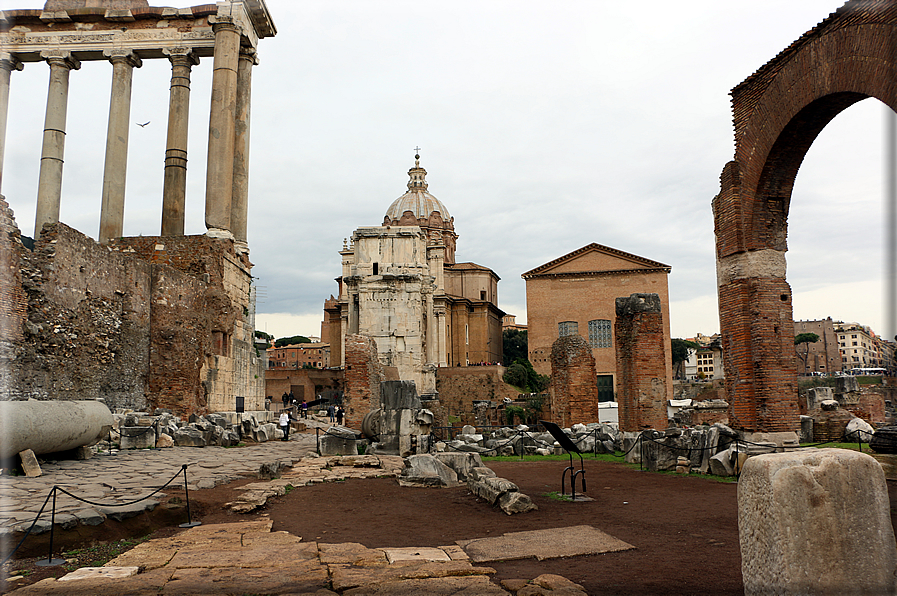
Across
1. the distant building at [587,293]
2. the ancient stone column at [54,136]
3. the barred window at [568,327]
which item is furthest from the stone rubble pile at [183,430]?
the barred window at [568,327]

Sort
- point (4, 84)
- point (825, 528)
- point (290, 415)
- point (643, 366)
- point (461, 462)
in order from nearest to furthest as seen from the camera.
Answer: point (825, 528) < point (461, 462) < point (643, 366) < point (4, 84) < point (290, 415)

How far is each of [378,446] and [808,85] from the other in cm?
A: 1001

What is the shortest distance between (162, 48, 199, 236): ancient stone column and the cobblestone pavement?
9.44 m

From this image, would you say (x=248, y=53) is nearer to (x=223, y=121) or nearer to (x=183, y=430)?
(x=223, y=121)

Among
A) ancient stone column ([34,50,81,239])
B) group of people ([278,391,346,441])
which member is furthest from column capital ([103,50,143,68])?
group of people ([278,391,346,441])

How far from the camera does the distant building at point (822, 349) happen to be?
22.5 meters

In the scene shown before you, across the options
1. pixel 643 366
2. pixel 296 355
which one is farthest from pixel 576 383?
pixel 296 355

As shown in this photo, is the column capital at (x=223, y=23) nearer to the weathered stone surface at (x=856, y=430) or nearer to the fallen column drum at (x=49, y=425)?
the fallen column drum at (x=49, y=425)

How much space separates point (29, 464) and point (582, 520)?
739 cm

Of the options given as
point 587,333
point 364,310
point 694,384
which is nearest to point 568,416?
point 364,310

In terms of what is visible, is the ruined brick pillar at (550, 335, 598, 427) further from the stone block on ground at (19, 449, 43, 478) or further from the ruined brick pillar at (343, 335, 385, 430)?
the stone block on ground at (19, 449, 43, 478)

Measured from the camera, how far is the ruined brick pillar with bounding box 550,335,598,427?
18.5 m

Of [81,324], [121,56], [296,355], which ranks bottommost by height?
[81,324]

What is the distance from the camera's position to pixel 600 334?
4759 centimetres
